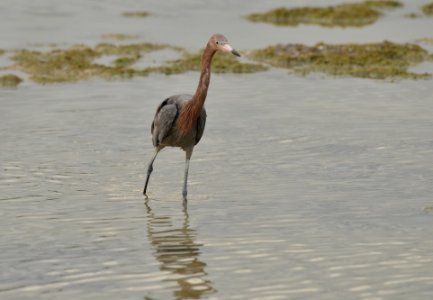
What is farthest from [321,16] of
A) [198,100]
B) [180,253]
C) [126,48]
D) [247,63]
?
[180,253]

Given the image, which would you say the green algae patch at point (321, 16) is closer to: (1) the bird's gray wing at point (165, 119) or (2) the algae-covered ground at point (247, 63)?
(2) the algae-covered ground at point (247, 63)

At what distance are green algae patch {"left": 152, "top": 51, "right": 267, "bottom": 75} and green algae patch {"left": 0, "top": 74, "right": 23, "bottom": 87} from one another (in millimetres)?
3493

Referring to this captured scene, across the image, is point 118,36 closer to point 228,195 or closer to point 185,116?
point 185,116

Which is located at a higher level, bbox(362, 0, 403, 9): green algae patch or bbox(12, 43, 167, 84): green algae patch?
bbox(362, 0, 403, 9): green algae patch

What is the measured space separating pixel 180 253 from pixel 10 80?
44.3ft

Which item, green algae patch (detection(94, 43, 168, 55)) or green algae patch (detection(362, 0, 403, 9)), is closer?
green algae patch (detection(94, 43, 168, 55))

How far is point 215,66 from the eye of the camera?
25469mm

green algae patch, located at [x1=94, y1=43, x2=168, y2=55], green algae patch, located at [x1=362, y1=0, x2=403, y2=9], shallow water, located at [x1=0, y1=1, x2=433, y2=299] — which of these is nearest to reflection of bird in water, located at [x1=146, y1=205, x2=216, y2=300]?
shallow water, located at [x1=0, y1=1, x2=433, y2=299]

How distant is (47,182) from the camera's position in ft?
45.8

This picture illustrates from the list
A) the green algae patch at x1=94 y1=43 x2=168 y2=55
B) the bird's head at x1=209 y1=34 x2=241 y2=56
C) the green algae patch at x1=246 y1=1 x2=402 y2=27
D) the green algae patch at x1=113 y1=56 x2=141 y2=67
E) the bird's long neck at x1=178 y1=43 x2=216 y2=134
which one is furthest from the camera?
the green algae patch at x1=246 y1=1 x2=402 y2=27

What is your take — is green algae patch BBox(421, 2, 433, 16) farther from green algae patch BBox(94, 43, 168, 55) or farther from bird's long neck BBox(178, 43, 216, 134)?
bird's long neck BBox(178, 43, 216, 134)

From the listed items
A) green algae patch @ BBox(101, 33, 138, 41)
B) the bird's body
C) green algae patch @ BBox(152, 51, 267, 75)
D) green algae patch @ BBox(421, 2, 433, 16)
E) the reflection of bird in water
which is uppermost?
green algae patch @ BBox(421, 2, 433, 16)

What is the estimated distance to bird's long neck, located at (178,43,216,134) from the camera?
13.1 metres

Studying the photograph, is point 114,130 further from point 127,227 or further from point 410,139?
point 127,227
